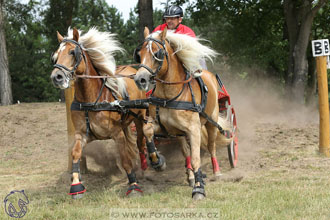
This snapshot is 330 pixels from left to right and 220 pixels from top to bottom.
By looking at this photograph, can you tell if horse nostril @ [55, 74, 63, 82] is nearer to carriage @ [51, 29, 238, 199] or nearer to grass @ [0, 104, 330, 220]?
carriage @ [51, 29, 238, 199]

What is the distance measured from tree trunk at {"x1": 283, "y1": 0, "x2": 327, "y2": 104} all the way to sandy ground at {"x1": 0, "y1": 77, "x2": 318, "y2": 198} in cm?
73

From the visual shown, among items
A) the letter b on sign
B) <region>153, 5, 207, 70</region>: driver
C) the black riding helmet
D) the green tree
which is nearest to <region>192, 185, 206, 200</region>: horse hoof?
<region>153, 5, 207, 70</region>: driver

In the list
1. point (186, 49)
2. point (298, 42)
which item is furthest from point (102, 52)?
point (298, 42)

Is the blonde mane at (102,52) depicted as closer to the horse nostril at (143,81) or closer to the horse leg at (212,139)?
the horse nostril at (143,81)

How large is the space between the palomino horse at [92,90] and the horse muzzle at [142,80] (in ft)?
2.90

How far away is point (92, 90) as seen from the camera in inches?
216

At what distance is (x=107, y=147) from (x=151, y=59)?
3.57 meters

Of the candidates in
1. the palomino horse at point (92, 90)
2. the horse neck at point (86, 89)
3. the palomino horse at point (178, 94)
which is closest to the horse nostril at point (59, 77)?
the palomino horse at point (92, 90)

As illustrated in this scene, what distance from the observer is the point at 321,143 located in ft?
25.7

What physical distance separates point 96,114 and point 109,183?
1.53 m

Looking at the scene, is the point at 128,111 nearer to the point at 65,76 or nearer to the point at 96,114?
the point at 96,114

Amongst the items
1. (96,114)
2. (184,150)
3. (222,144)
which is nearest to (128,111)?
(96,114)

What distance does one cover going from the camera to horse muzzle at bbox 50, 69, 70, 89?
4793 mm

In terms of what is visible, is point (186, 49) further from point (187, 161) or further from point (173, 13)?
point (187, 161)
